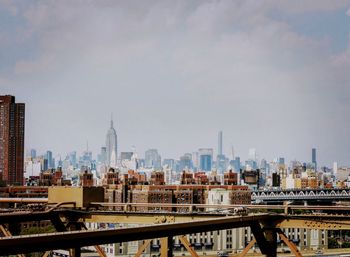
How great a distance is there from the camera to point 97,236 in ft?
30.0

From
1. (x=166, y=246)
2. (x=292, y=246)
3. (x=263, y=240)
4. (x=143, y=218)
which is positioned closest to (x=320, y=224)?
(x=292, y=246)

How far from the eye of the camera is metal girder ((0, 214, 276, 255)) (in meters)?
8.18

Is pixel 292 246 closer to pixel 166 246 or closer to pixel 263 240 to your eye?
pixel 263 240

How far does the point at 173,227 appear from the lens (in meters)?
10.5

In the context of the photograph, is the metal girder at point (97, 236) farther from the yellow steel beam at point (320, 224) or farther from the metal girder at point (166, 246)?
the yellow steel beam at point (320, 224)

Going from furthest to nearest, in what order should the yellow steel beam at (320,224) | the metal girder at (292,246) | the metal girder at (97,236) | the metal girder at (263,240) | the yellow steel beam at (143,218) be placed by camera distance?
the yellow steel beam at (143,218)
the yellow steel beam at (320,224)
the metal girder at (292,246)
the metal girder at (263,240)
the metal girder at (97,236)

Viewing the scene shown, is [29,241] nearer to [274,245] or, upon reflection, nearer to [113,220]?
[274,245]

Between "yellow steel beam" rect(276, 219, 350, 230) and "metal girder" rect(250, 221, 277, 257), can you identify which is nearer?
"metal girder" rect(250, 221, 277, 257)

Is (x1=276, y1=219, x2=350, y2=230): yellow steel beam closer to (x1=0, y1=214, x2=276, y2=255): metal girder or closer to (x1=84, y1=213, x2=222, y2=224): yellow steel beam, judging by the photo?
(x1=84, y1=213, x2=222, y2=224): yellow steel beam

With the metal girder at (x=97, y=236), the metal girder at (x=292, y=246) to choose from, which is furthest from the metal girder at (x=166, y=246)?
the metal girder at (x=292, y=246)

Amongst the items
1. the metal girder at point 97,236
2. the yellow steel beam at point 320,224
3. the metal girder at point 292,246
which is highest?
the metal girder at point 97,236

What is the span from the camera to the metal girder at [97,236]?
8180 millimetres

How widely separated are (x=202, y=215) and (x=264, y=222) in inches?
94.5

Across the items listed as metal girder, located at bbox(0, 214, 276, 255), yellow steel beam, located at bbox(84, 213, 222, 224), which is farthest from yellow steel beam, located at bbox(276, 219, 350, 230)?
metal girder, located at bbox(0, 214, 276, 255)
